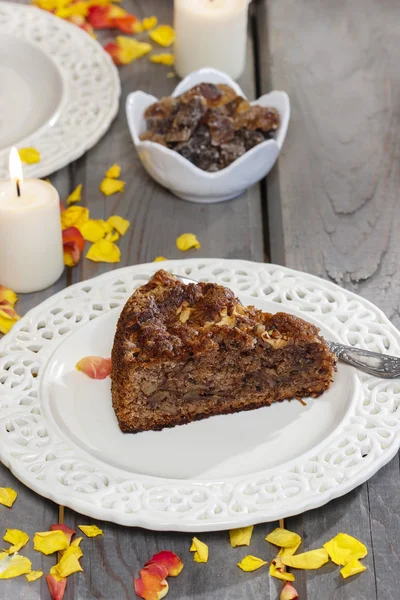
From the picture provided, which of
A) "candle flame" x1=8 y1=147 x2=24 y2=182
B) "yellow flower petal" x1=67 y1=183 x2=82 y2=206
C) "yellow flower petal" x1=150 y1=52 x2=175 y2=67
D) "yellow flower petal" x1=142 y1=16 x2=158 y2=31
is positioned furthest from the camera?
"yellow flower petal" x1=142 y1=16 x2=158 y2=31

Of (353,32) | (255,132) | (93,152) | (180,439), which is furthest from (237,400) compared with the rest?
(353,32)

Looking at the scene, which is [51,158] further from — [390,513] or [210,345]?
[390,513]

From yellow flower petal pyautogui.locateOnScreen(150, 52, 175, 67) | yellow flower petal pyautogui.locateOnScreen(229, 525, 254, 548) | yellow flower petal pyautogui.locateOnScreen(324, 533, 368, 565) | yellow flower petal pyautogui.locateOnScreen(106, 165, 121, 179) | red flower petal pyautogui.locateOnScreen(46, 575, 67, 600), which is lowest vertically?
red flower petal pyautogui.locateOnScreen(46, 575, 67, 600)

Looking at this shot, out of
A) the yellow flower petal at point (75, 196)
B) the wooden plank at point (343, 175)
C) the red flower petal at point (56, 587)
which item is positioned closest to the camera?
the red flower petal at point (56, 587)

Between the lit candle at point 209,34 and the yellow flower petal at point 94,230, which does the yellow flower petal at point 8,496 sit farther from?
the lit candle at point 209,34

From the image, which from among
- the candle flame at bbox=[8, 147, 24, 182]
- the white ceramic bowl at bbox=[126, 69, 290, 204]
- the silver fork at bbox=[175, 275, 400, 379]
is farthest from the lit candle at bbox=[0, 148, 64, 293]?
the silver fork at bbox=[175, 275, 400, 379]

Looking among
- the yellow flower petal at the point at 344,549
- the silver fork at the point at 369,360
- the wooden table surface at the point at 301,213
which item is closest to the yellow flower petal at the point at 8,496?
the wooden table surface at the point at 301,213

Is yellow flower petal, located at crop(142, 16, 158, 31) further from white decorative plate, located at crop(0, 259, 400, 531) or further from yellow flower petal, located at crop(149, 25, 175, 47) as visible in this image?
white decorative plate, located at crop(0, 259, 400, 531)
